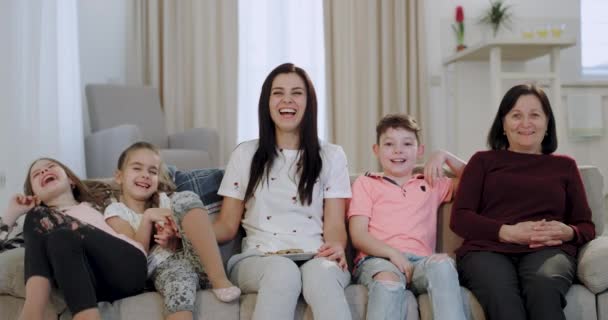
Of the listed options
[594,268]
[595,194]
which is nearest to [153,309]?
[594,268]

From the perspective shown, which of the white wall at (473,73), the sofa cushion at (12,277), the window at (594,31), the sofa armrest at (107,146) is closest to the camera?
the sofa cushion at (12,277)

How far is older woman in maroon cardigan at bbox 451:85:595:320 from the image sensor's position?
1518 millimetres

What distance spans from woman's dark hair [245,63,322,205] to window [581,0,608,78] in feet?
12.3

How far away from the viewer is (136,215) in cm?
185

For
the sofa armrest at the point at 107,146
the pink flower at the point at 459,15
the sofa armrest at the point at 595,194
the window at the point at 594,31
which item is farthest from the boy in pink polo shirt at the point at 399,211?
the window at the point at 594,31

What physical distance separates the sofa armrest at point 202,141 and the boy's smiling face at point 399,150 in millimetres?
2279

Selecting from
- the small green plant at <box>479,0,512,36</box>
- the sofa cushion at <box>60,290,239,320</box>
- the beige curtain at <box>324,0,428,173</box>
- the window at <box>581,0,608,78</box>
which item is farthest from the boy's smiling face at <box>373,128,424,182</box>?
the window at <box>581,0,608,78</box>

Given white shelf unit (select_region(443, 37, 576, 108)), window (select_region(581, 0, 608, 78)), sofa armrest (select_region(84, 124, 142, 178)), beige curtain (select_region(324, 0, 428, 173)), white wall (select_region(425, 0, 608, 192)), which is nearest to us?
sofa armrest (select_region(84, 124, 142, 178))

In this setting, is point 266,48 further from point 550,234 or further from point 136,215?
point 550,234

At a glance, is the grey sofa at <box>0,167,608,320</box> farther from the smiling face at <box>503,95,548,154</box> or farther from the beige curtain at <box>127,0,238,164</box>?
the beige curtain at <box>127,0,238,164</box>

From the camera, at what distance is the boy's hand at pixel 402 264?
1.63 m

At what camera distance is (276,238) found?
1788 mm

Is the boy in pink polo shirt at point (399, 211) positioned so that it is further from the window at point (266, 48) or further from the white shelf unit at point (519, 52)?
the window at point (266, 48)

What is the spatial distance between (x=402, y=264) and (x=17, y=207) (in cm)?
107
